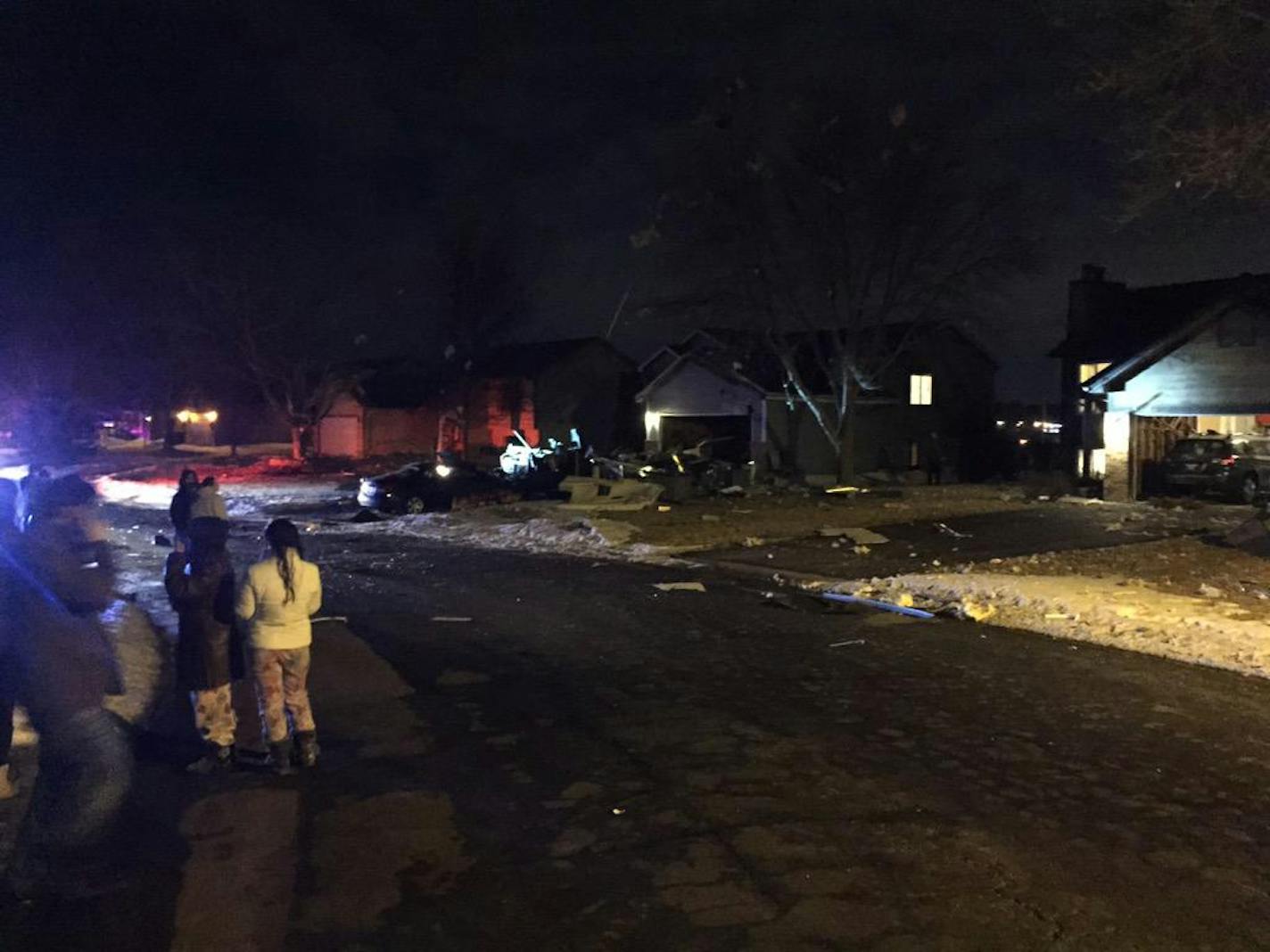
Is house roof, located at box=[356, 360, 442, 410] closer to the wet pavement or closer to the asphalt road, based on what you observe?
the wet pavement

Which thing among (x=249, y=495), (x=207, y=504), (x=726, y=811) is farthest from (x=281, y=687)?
(x=249, y=495)

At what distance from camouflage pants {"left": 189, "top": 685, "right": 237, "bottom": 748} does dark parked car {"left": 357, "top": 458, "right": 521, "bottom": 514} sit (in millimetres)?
18870

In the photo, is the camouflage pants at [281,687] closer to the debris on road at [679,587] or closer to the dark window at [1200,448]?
the debris on road at [679,587]

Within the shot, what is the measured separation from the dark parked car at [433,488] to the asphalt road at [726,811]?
51.6 feet

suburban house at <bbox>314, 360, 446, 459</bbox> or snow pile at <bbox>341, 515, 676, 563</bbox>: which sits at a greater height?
suburban house at <bbox>314, 360, 446, 459</bbox>

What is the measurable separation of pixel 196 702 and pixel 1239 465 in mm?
27069

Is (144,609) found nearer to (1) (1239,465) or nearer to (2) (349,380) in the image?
(1) (1239,465)

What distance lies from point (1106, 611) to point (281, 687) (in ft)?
30.2

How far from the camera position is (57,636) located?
15.7 ft

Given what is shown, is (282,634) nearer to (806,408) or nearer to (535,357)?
(806,408)

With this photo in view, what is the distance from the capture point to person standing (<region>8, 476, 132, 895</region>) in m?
4.70

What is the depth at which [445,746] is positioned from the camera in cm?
A: 709

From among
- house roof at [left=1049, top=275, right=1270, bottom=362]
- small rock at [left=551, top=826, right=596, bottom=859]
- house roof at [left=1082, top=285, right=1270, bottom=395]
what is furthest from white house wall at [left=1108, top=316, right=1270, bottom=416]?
small rock at [left=551, top=826, right=596, bottom=859]

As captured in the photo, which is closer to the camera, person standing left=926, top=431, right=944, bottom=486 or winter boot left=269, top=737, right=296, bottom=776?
winter boot left=269, top=737, right=296, bottom=776
